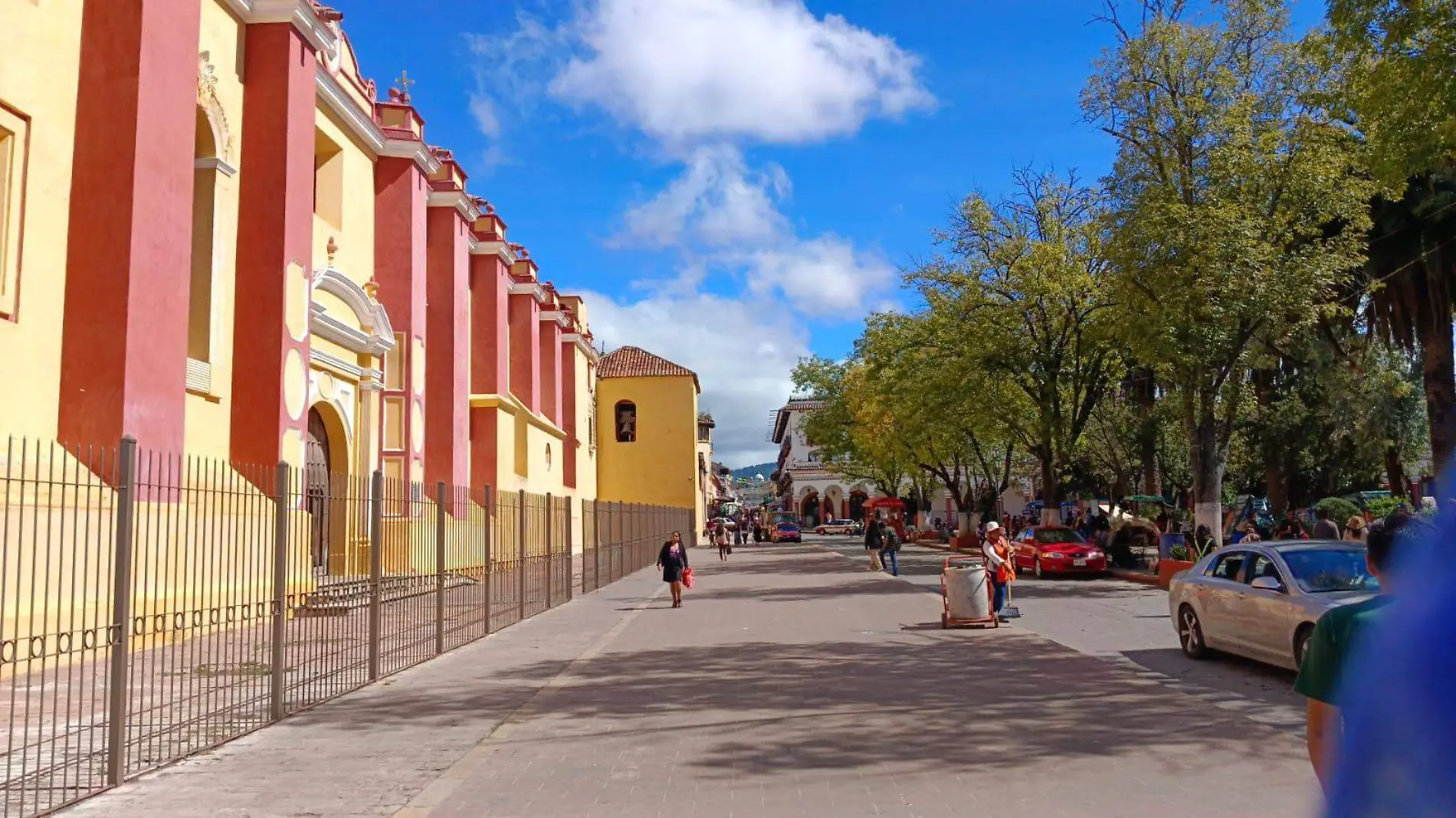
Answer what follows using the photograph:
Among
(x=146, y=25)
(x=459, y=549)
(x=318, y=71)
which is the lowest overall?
(x=459, y=549)

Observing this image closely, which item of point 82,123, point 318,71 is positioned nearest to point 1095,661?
point 82,123

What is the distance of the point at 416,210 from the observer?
83.7 ft

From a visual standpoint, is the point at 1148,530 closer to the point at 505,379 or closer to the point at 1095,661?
the point at 505,379

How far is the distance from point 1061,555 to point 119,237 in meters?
21.0

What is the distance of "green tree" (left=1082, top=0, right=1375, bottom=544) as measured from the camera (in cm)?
2022

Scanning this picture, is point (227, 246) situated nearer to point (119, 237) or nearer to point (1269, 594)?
point (119, 237)

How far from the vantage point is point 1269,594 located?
419 inches

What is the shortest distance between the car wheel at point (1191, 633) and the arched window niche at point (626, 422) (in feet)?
154

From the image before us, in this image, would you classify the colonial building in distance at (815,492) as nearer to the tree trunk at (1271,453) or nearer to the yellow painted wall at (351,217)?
the tree trunk at (1271,453)

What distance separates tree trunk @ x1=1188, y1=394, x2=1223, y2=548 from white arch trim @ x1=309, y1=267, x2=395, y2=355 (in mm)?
17129

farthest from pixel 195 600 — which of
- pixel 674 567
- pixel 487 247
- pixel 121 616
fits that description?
pixel 487 247

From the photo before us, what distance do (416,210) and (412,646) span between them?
608 inches

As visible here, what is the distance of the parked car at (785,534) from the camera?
221ft

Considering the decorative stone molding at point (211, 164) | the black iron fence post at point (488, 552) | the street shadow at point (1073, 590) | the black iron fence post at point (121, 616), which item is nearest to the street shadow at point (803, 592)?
the street shadow at point (1073, 590)
